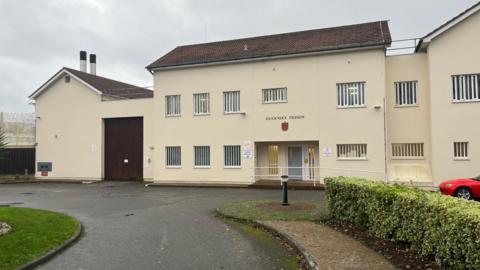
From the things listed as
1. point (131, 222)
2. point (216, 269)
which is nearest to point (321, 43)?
point (131, 222)

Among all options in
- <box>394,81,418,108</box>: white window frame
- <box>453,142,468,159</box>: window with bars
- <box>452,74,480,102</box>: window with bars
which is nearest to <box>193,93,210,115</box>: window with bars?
<box>394,81,418,108</box>: white window frame

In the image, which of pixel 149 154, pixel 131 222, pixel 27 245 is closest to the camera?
pixel 27 245

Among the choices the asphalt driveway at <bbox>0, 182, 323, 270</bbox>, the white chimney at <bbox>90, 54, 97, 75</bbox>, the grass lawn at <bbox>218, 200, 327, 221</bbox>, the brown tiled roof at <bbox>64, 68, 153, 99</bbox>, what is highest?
the white chimney at <bbox>90, 54, 97, 75</bbox>

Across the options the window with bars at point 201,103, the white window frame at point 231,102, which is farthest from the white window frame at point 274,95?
the window with bars at point 201,103

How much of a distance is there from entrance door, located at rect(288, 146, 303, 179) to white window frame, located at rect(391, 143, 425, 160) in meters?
4.79

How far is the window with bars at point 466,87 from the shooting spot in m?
17.2

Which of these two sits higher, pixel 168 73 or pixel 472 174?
pixel 168 73

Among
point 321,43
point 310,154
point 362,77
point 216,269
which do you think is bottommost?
point 216,269

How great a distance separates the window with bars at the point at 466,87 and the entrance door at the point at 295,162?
25.9 ft

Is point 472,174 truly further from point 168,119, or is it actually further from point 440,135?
point 168,119

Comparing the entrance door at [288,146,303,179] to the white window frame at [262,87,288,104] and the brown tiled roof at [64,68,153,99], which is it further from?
the brown tiled roof at [64,68,153,99]

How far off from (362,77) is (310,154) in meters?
4.86

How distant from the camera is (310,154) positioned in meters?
20.8

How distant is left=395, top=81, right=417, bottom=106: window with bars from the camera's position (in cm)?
1859
